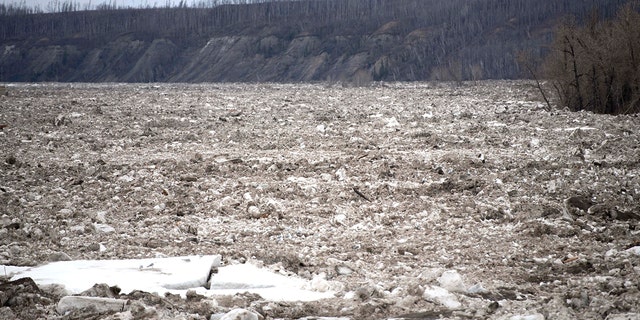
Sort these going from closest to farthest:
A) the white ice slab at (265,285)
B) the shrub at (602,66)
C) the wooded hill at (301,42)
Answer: the white ice slab at (265,285) → the shrub at (602,66) → the wooded hill at (301,42)

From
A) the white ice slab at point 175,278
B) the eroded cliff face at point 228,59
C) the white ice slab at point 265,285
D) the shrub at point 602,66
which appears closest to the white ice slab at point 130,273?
the white ice slab at point 175,278

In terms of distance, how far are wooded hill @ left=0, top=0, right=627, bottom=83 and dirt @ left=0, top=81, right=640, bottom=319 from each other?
1615 inches

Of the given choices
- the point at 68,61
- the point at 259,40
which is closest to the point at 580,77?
the point at 259,40

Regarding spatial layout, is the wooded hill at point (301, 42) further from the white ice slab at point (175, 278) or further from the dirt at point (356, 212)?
the white ice slab at point (175, 278)

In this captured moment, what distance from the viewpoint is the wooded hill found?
5803 cm

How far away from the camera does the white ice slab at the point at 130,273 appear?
4.11m

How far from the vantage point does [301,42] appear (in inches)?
2618

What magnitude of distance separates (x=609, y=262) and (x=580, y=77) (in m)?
12.8

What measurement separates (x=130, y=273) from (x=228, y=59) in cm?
6357

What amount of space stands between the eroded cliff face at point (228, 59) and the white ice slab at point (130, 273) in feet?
165

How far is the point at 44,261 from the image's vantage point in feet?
15.4

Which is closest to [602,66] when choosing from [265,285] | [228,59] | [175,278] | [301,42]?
[265,285]

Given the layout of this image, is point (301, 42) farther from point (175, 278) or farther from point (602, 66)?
point (175, 278)

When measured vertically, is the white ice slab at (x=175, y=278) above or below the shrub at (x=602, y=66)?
below
